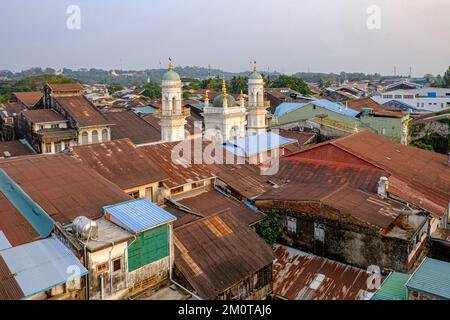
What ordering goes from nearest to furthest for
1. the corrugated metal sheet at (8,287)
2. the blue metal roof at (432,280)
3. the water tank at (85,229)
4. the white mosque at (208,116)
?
1. the corrugated metal sheet at (8,287)
2. the water tank at (85,229)
3. the blue metal roof at (432,280)
4. the white mosque at (208,116)

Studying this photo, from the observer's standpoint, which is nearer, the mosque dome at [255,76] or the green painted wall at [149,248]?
the green painted wall at [149,248]

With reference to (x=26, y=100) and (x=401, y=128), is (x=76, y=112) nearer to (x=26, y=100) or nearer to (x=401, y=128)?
(x=26, y=100)

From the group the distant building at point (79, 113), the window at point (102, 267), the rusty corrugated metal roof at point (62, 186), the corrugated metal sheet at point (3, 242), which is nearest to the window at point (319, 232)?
the rusty corrugated metal roof at point (62, 186)

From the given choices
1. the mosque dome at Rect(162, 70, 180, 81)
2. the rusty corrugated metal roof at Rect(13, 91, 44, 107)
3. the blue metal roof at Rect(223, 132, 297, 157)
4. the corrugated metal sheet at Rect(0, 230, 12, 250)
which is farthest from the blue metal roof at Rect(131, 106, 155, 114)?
the corrugated metal sheet at Rect(0, 230, 12, 250)

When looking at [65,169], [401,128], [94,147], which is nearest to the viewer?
[65,169]

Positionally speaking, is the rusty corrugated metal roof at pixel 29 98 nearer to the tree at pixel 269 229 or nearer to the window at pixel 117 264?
the tree at pixel 269 229

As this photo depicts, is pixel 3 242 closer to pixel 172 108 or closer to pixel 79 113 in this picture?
pixel 172 108

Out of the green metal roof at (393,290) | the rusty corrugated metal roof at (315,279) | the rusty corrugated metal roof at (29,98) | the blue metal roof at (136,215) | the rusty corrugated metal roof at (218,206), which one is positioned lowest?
the rusty corrugated metal roof at (315,279)
